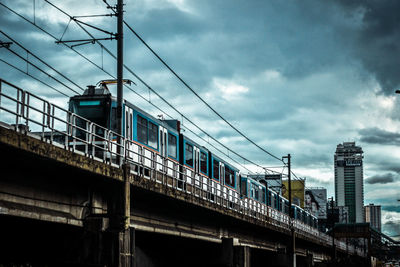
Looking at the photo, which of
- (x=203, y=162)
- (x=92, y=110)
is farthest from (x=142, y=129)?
(x=203, y=162)

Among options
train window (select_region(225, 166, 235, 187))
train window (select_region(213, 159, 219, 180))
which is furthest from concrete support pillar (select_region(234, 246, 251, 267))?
train window (select_region(225, 166, 235, 187))

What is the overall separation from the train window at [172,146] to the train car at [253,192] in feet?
42.5

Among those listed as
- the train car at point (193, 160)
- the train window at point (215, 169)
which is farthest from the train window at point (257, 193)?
the train car at point (193, 160)

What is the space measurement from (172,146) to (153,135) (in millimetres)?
2729

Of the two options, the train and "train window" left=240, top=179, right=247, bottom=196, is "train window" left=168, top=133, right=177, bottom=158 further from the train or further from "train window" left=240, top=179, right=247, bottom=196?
"train window" left=240, top=179, right=247, bottom=196

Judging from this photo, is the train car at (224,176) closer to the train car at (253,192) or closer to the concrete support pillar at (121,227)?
the train car at (253,192)

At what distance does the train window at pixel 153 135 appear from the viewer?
2623cm

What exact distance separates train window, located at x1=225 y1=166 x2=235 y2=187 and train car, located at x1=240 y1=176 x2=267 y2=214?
1.22 meters

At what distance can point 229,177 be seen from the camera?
4094cm

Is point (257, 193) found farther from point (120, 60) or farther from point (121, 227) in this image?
point (121, 227)

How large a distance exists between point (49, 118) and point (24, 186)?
72.1 inches

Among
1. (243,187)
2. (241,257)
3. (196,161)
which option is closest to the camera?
(196,161)

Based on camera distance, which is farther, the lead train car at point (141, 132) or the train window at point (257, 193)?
the train window at point (257, 193)

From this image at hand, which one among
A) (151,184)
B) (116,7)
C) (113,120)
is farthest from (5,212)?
(113,120)
